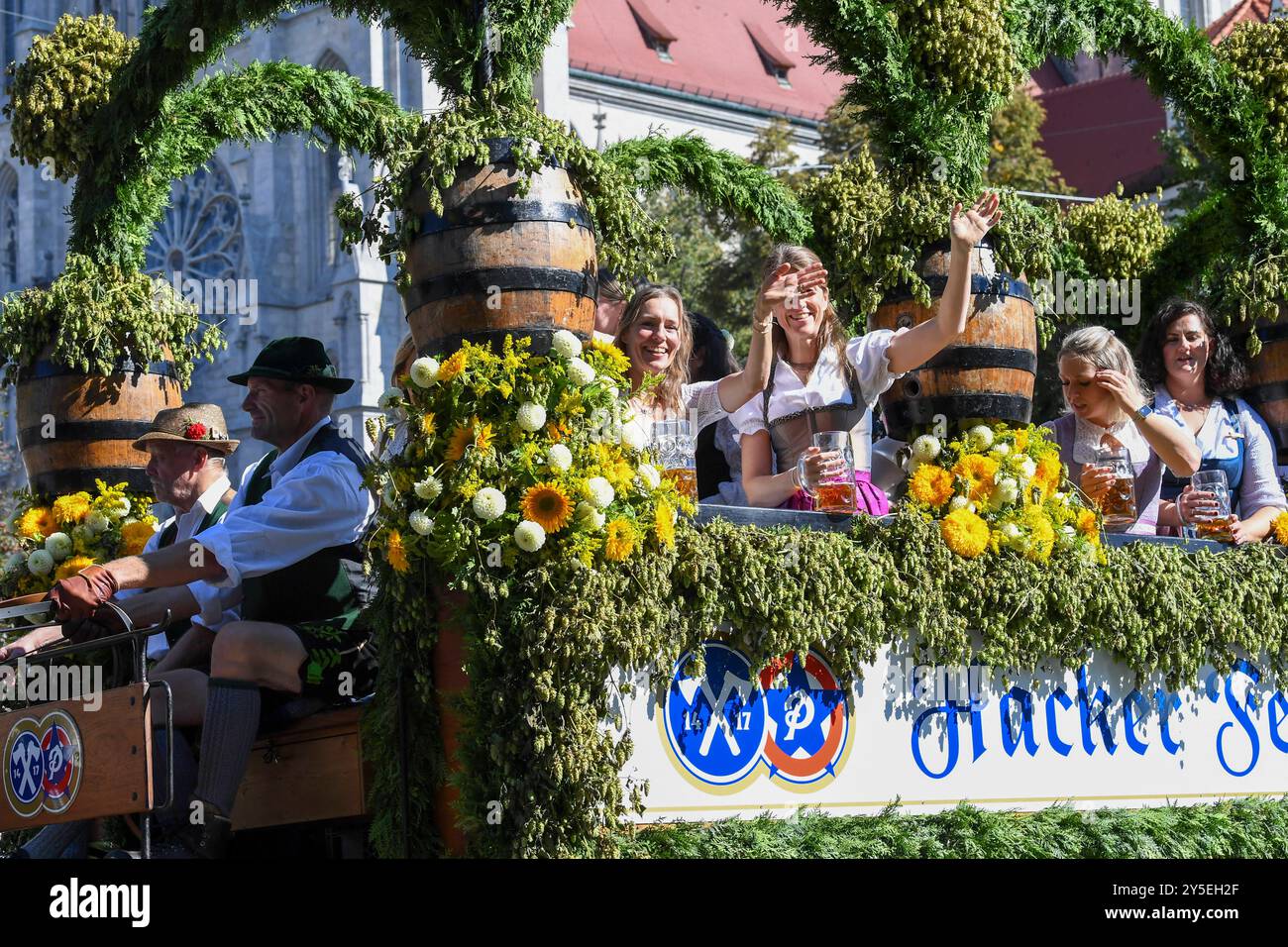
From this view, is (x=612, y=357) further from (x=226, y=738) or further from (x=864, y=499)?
(x=226, y=738)

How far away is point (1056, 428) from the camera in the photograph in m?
7.53

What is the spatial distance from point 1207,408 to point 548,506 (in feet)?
13.2

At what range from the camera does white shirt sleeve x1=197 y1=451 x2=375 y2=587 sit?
587 cm

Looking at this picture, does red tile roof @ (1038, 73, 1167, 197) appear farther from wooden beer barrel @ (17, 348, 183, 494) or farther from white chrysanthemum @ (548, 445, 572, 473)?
white chrysanthemum @ (548, 445, 572, 473)

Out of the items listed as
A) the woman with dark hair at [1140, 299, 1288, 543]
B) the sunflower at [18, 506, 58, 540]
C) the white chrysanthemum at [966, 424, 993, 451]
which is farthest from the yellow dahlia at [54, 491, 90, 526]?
the woman with dark hair at [1140, 299, 1288, 543]

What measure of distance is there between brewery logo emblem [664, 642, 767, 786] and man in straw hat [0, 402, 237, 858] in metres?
1.61

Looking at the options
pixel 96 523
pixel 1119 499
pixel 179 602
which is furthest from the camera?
pixel 96 523

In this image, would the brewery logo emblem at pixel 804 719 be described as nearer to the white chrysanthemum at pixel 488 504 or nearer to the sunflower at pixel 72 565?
the white chrysanthemum at pixel 488 504

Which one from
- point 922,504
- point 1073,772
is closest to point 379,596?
point 922,504

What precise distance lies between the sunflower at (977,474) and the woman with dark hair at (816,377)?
31 cm

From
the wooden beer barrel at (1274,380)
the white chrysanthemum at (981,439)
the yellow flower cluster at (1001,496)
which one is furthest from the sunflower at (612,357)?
the wooden beer barrel at (1274,380)

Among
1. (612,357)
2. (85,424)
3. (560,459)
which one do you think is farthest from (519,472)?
(85,424)

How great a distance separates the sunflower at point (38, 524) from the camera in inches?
344

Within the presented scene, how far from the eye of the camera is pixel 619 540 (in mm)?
5129
